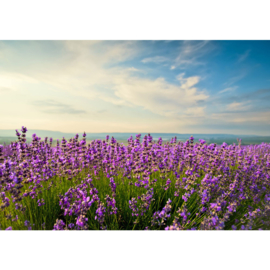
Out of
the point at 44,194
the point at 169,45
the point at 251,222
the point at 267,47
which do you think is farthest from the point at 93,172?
the point at 267,47

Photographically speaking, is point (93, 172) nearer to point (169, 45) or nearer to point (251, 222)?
point (251, 222)

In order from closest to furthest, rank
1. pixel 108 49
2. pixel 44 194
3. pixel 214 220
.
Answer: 1. pixel 214 220
2. pixel 44 194
3. pixel 108 49

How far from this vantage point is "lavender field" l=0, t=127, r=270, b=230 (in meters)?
2.22

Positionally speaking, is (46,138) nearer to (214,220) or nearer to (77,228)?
(77,228)

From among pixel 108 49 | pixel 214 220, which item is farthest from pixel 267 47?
pixel 214 220

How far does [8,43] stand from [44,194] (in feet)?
9.37

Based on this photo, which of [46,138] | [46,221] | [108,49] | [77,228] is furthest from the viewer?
[46,138]

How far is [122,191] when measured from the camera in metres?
3.03

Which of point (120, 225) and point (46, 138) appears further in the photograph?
point (46, 138)

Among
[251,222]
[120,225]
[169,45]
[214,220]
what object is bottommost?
[120,225]

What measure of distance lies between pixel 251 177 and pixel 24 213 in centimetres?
377

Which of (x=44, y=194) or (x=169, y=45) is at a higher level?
(x=169, y=45)

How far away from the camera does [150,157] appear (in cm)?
306

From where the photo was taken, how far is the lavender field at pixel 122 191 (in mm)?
2219
